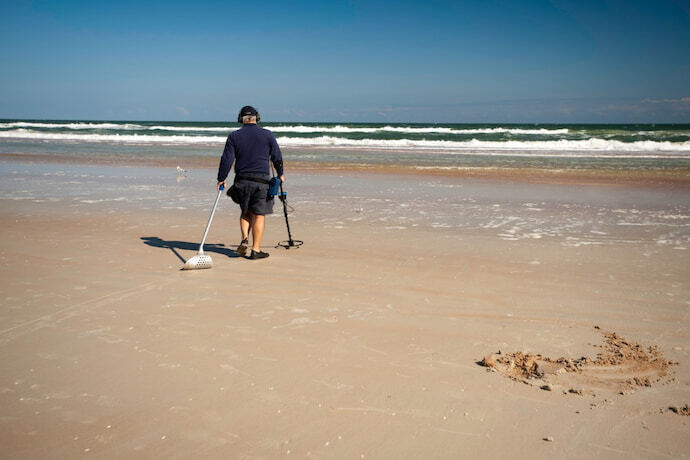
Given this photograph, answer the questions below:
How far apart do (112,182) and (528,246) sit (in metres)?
11.2

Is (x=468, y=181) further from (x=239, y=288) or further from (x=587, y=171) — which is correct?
(x=239, y=288)

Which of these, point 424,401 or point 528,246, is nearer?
point 424,401

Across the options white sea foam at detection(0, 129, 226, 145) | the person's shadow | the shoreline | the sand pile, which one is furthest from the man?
white sea foam at detection(0, 129, 226, 145)

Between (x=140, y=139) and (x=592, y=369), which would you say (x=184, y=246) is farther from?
(x=140, y=139)

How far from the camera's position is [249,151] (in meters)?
6.18

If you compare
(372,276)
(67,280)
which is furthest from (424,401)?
(67,280)

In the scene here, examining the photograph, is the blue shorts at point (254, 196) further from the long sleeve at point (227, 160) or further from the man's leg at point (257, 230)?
the long sleeve at point (227, 160)

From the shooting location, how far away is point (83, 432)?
2.59 m

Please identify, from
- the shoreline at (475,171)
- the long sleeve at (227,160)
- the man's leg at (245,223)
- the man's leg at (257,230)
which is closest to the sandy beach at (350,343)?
the man's leg at (257,230)

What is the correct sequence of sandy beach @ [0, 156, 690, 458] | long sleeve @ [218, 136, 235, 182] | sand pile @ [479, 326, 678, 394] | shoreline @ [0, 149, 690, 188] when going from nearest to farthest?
sandy beach @ [0, 156, 690, 458] < sand pile @ [479, 326, 678, 394] < long sleeve @ [218, 136, 235, 182] < shoreline @ [0, 149, 690, 188]

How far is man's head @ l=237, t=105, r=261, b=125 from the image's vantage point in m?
6.16

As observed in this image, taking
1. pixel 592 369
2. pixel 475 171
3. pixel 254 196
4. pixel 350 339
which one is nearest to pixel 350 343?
pixel 350 339

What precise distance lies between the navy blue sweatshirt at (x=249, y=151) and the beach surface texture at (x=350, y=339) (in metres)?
1.11

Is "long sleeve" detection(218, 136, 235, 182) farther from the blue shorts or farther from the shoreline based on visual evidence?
the shoreline
